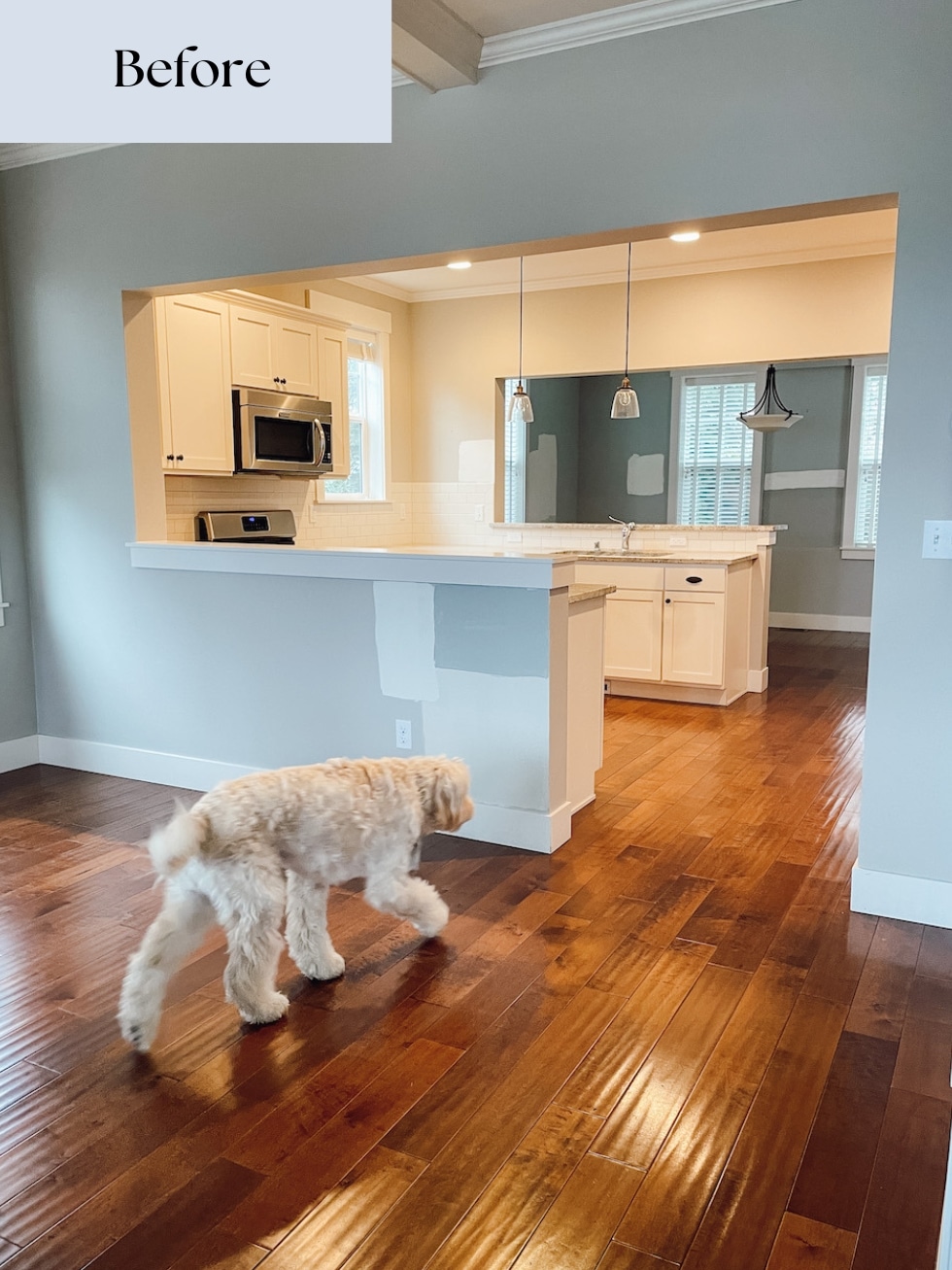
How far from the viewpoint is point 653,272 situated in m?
6.15

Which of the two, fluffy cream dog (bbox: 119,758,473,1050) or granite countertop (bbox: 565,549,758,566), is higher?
granite countertop (bbox: 565,549,758,566)

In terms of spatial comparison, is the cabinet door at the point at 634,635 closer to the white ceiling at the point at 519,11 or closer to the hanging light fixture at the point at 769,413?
the hanging light fixture at the point at 769,413

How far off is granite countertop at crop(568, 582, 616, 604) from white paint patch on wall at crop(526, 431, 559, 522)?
5.85 m

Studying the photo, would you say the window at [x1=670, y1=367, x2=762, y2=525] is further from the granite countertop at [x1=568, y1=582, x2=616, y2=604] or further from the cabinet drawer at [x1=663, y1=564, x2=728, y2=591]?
the granite countertop at [x1=568, y1=582, x2=616, y2=604]

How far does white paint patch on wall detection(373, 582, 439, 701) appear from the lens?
3.39 metres

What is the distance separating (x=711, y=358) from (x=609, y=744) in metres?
A: 2.88

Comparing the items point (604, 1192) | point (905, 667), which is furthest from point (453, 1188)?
point (905, 667)

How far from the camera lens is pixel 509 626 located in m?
3.22

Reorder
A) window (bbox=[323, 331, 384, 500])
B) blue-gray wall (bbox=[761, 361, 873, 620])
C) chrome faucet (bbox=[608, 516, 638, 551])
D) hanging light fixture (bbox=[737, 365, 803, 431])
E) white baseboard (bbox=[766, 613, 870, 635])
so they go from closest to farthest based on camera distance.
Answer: chrome faucet (bbox=[608, 516, 638, 551]), window (bbox=[323, 331, 384, 500]), hanging light fixture (bbox=[737, 365, 803, 431]), blue-gray wall (bbox=[761, 361, 873, 620]), white baseboard (bbox=[766, 613, 870, 635])

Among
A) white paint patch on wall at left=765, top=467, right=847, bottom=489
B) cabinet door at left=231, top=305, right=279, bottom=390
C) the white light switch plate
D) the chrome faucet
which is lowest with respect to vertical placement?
the chrome faucet

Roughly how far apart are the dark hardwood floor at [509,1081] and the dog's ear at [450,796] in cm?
40

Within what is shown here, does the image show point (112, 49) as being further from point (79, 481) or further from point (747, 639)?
point (747, 639)

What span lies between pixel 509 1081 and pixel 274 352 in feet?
14.0

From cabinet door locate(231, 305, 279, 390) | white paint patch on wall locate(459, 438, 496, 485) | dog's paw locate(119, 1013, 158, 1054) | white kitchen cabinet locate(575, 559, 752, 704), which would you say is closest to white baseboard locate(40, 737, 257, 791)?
dog's paw locate(119, 1013, 158, 1054)
